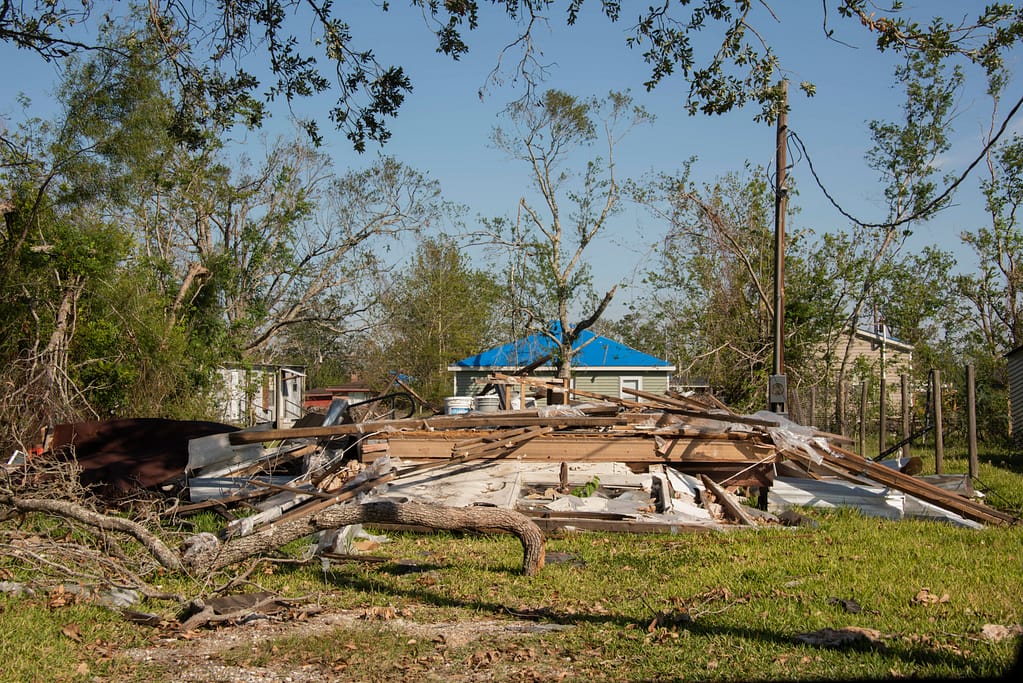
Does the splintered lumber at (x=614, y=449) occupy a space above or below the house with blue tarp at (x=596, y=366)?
below

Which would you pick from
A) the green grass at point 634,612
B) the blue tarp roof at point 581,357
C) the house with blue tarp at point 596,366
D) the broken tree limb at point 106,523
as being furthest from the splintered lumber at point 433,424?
the house with blue tarp at point 596,366

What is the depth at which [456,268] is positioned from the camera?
39.2 meters

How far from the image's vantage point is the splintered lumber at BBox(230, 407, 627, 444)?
1050 centimetres

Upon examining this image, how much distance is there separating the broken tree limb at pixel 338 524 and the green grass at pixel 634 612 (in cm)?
34

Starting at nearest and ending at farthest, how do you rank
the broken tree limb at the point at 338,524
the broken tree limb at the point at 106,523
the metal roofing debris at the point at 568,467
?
1. the broken tree limb at the point at 106,523
2. the broken tree limb at the point at 338,524
3. the metal roofing debris at the point at 568,467

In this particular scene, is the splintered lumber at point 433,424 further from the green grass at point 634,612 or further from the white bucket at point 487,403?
→ the white bucket at point 487,403

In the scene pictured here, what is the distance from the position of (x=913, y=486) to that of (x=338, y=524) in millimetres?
6392

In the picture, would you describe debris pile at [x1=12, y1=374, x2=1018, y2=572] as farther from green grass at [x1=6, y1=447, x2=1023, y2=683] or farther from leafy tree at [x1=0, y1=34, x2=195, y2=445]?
leafy tree at [x1=0, y1=34, x2=195, y2=445]

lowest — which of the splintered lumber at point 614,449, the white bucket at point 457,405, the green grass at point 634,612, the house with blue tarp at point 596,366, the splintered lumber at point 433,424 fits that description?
the green grass at point 634,612

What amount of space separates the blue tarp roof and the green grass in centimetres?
2631

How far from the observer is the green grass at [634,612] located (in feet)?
16.2

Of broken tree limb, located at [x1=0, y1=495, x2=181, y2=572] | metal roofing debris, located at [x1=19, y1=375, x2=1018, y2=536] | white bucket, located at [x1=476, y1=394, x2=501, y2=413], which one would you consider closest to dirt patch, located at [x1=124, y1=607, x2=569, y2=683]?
broken tree limb, located at [x1=0, y1=495, x2=181, y2=572]

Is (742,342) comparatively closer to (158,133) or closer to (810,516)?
(810,516)

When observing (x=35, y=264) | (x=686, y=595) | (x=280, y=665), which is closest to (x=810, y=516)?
(x=686, y=595)
